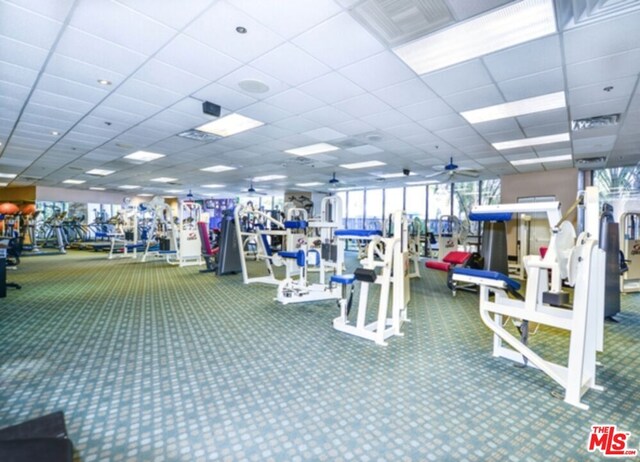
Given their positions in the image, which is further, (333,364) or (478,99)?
(478,99)

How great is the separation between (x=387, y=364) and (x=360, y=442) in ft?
3.32

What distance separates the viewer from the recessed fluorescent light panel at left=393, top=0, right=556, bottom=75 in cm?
255

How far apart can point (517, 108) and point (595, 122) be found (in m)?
1.60

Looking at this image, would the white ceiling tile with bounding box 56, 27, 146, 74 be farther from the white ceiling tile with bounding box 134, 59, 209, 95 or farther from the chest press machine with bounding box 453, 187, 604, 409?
the chest press machine with bounding box 453, 187, 604, 409

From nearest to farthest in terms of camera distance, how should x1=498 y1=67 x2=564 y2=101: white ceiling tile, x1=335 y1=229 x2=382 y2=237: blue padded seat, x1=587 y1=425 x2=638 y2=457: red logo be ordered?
1. x1=587 y1=425 x2=638 y2=457: red logo
2. x1=498 y1=67 x2=564 y2=101: white ceiling tile
3. x1=335 y1=229 x2=382 y2=237: blue padded seat

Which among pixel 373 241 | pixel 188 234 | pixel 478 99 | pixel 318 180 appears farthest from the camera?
pixel 318 180

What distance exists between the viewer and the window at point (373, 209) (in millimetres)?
14609

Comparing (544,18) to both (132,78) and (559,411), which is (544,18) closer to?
(559,411)

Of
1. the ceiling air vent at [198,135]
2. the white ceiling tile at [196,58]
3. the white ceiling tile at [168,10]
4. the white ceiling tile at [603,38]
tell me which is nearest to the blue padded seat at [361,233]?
the white ceiling tile at [196,58]

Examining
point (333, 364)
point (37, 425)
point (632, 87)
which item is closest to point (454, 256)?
point (632, 87)

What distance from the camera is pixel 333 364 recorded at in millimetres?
2635

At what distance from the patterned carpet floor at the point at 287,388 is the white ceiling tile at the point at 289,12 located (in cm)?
293

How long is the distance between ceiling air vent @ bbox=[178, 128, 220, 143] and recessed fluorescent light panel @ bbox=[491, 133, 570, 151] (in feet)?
18.9

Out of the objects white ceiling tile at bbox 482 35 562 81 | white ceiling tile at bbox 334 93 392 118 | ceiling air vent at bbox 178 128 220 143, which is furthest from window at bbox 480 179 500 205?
ceiling air vent at bbox 178 128 220 143
